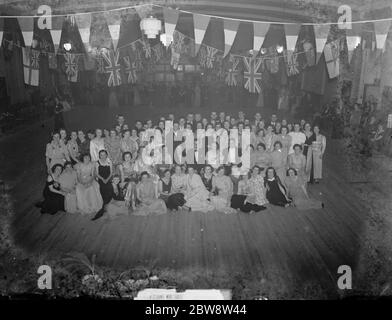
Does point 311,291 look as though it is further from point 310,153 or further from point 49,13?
point 49,13

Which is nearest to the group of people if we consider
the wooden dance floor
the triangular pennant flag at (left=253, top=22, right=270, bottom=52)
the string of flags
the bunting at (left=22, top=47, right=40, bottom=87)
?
the wooden dance floor

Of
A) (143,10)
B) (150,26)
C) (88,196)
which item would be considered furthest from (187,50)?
(88,196)

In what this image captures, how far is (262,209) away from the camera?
570 centimetres

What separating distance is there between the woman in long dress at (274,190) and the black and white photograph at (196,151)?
0.01m

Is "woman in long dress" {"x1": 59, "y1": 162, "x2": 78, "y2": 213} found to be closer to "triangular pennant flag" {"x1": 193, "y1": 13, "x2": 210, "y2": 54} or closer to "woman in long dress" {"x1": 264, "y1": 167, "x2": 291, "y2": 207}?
"triangular pennant flag" {"x1": 193, "y1": 13, "x2": 210, "y2": 54}

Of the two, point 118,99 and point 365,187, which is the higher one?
point 118,99

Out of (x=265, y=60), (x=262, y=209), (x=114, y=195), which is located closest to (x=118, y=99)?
(x=114, y=195)

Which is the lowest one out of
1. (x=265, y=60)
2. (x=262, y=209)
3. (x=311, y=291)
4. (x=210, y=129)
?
(x=311, y=291)

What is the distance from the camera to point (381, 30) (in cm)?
545

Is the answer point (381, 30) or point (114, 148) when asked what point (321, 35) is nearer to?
point (381, 30)

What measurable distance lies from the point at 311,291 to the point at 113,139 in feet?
11.7

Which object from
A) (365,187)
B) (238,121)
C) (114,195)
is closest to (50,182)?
(114,195)

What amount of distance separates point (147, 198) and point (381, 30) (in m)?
4.09

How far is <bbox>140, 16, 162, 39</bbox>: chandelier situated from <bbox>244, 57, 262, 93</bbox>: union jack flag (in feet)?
4.35
